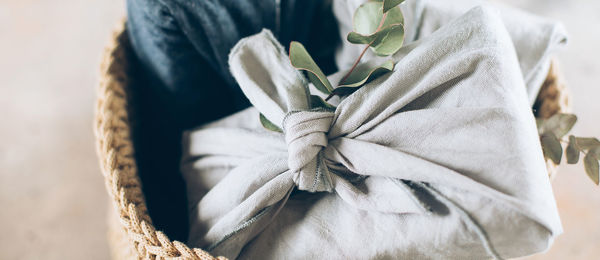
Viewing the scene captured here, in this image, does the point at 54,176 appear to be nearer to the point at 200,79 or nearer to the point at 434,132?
the point at 200,79

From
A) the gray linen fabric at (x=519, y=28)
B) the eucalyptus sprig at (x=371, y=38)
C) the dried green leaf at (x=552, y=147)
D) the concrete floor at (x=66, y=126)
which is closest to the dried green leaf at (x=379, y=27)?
the eucalyptus sprig at (x=371, y=38)

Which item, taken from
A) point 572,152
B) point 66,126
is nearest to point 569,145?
point 572,152

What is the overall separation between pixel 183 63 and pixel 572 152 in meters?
0.48

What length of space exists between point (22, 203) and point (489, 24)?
82 centimetres

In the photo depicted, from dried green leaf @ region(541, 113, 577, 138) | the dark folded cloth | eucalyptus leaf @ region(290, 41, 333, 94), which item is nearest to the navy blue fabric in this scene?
the dark folded cloth

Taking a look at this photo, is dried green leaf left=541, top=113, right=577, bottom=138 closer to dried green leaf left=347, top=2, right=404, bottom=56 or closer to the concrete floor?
dried green leaf left=347, top=2, right=404, bottom=56

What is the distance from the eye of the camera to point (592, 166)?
451 mm

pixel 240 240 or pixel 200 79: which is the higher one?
pixel 200 79

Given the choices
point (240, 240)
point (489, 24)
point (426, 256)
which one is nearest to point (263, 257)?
point (240, 240)

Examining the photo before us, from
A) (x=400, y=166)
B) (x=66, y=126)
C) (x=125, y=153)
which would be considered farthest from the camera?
(x=66, y=126)

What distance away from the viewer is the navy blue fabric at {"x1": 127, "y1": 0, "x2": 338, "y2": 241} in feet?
1.69

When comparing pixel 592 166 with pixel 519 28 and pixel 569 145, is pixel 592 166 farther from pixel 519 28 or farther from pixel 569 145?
pixel 519 28

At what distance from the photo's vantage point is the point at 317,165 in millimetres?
419

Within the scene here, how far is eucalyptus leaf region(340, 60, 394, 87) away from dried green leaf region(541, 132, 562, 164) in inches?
8.2
